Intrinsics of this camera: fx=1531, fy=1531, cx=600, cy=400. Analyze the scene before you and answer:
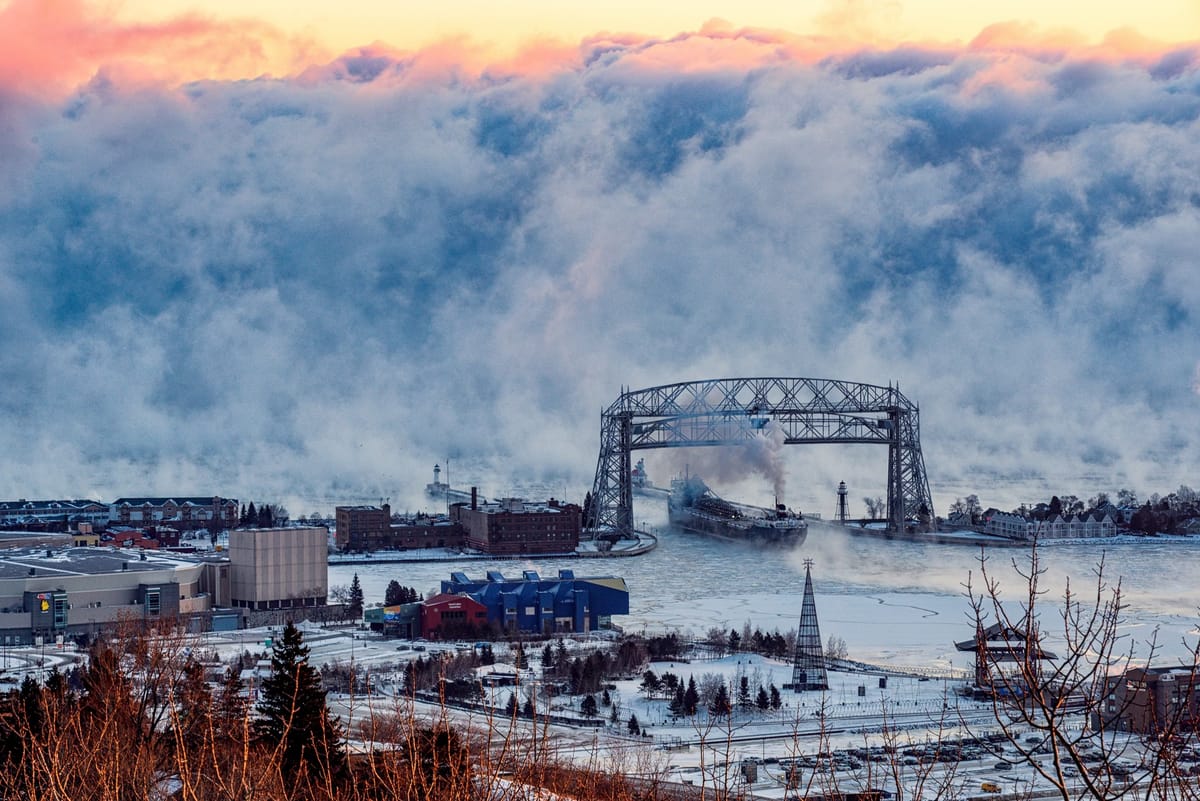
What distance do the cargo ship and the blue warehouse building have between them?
867 centimetres

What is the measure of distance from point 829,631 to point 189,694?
7077mm

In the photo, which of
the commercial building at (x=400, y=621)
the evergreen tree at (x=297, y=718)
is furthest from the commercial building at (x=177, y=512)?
the evergreen tree at (x=297, y=718)

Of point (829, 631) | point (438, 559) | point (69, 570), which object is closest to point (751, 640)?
point (829, 631)

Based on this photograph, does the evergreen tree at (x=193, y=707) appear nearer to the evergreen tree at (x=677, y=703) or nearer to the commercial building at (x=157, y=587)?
the evergreen tree at (x=677, y=703)

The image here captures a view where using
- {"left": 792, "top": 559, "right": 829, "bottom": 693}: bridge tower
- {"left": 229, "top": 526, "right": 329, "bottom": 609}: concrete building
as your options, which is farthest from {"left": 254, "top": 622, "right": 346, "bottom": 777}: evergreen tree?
{"left": 229, "top": 526, "right": 329, "bottom": 609}: concrete building

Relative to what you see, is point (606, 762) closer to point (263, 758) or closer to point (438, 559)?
point (263, 758)

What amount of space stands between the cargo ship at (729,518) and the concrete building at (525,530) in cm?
270

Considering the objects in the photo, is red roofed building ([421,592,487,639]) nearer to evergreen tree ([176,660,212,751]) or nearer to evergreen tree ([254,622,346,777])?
evergreen tree ([176,660,212,751])

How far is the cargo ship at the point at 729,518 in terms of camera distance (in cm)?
2347

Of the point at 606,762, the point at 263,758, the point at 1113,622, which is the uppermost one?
the point at 1113,622

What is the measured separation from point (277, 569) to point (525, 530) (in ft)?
27.6

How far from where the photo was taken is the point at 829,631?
499 inches

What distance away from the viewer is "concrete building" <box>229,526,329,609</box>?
Answer: 49.7 feet

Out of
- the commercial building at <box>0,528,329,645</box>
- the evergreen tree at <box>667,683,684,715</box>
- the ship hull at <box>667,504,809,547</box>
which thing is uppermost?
the ship hull at <box>667,504,809,547</box>
